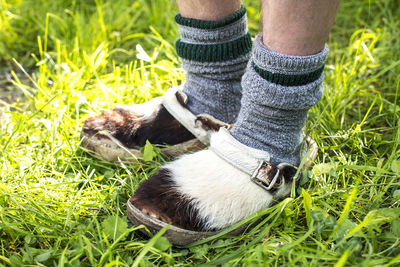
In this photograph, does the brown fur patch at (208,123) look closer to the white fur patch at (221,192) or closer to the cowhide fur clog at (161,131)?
the cowhide fur clog at (161,131)

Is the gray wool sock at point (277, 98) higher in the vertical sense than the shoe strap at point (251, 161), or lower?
higher

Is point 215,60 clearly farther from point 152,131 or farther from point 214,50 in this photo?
point 152,131

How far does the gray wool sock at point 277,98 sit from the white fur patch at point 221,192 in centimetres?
9

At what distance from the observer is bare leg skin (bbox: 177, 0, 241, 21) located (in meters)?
1.04

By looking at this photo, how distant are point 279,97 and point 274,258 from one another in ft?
1.14

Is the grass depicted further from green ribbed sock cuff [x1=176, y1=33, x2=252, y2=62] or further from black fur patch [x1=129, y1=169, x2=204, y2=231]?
green ribbed sock cuff [x1=176, y1=33, x2=252, y2=62]

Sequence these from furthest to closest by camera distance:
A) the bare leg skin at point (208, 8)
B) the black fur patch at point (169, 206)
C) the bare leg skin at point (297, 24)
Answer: the bare leg skin at point (208, 8) < the black fur patch at point (169, 206) < the bare leg skin at point (297, 24)

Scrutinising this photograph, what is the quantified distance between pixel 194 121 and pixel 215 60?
187mm

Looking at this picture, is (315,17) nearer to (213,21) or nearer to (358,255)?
(213,21)

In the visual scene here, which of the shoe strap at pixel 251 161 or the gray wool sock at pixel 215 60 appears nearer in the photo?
the shoe strap at pixel 251 161

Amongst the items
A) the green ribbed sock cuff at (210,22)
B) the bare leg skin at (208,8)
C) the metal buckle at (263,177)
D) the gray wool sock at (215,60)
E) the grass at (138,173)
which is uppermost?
the bare leg skin at (208,8)

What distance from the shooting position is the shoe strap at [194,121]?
1.10 m

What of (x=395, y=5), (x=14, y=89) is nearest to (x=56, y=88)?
(x=14, y=89)

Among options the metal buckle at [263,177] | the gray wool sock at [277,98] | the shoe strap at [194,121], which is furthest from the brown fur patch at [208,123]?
the metal buckle at [263,177]
